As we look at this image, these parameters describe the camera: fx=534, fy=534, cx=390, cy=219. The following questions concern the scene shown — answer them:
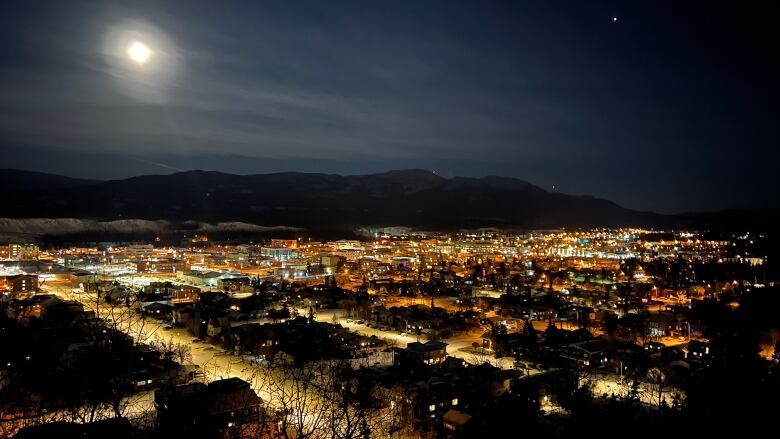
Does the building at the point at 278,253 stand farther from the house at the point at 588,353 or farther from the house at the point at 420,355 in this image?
the house at the point at 588,353

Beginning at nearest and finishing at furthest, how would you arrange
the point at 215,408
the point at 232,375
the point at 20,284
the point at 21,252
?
the point at 215,408 → the point at 232,375 → the point at 20,284 → the point at 21,252

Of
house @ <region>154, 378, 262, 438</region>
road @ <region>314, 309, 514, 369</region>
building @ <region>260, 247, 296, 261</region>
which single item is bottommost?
road @ <region>314, 309, 514, 369</region>

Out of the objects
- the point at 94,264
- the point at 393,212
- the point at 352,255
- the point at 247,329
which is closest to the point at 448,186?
the point at 393,212

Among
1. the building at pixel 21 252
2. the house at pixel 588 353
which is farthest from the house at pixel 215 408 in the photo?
the building at pixel 21 252

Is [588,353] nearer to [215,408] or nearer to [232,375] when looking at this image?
[232,375]

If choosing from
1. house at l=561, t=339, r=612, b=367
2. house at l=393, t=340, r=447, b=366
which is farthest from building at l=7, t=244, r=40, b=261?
house at l=561, t=339, r=612, b=367

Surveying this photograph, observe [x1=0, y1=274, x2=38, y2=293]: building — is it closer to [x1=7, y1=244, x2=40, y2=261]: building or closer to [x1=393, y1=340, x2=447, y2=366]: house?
[x1=7, y1=244, x2=40, y2=261]: building

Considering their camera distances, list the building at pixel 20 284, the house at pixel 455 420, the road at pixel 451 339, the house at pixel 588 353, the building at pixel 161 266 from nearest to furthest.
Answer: the house at pixel 455 420, the house at pixel 588 353, the road at pixel 451 339, the building at pixel 20 284, the building at pixel 161 266

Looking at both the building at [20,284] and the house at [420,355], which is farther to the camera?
the building at [20,284]

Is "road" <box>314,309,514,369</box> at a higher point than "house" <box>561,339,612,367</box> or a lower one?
lower

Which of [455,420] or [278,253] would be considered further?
[278,253]

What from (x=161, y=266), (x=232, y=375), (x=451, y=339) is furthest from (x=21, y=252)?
(x=451, y=339)

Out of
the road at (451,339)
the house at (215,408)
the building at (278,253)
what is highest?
the house at (215,408)

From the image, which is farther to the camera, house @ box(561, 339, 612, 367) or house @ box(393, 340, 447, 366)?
house @ box(561, 339, 612, 367)
